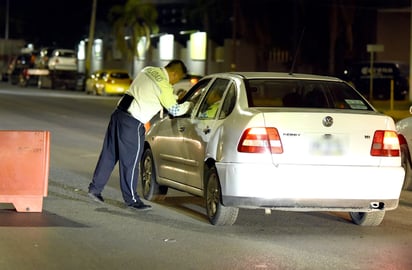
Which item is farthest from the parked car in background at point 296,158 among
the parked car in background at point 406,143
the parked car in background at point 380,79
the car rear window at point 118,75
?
the car rear window at point 118,75

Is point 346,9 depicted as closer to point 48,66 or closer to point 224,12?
point 224,12

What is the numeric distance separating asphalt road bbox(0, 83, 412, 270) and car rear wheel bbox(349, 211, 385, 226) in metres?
0.09

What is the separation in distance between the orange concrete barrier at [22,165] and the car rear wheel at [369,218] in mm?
3477

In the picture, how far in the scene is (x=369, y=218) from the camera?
930 cm

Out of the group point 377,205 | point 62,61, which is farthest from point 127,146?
point 62,61

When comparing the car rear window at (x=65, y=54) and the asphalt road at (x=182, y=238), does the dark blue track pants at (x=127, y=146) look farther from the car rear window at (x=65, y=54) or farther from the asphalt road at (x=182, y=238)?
the car rear window at (x=65, y=54)

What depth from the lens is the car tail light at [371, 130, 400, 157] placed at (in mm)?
8617

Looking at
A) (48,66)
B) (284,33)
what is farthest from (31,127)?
(48,66)

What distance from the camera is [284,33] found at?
48.6 metres

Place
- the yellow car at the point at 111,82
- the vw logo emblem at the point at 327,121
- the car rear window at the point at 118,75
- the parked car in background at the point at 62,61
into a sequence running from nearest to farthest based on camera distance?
the vw logo emblem at the point at 327,121 → the yellow car at the point at 111,82 → the car rear window at the point at 118,75 → the parked car in background at the point at 62,61

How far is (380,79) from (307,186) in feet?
98.0

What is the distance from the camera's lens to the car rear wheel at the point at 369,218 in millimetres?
9227

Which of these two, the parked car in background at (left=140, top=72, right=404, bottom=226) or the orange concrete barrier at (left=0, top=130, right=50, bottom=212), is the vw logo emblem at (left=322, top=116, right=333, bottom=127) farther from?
the orange concrete barrier at (left=0, top=130, right=50, bottom=212)

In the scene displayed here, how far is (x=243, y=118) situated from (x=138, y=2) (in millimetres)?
51435
